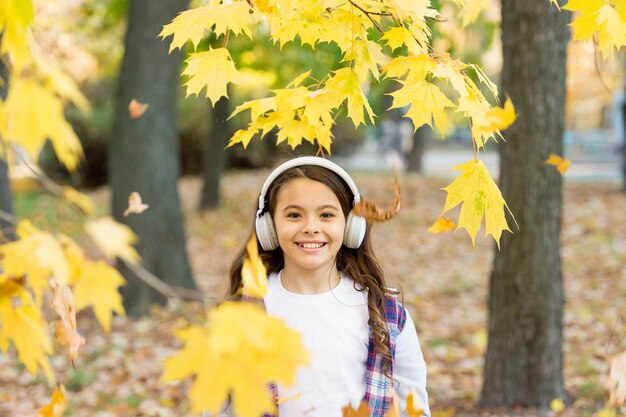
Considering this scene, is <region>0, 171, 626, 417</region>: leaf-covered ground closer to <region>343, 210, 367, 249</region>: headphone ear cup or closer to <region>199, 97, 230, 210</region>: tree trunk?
<region>343, 210, 367, 249</region>: headphone ear cup

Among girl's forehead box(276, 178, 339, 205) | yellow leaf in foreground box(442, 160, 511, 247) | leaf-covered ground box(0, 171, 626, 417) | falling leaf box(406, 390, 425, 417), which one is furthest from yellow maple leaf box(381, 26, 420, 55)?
falling leaf box(406, 390, 425, 417)

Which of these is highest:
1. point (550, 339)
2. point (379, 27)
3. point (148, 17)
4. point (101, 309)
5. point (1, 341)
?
point (148, 17)

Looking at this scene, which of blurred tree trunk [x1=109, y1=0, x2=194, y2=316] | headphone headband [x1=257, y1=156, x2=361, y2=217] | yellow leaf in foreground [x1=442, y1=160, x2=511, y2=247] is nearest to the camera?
yellow leaf in foreground [x1=442, y1=160, x2=511, y2=247]

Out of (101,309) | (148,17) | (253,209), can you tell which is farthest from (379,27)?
(148,17)

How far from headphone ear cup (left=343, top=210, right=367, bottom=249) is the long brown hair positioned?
0.03 m

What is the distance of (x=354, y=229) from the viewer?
251 cm

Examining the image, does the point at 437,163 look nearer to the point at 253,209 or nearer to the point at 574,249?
the point at 574,249

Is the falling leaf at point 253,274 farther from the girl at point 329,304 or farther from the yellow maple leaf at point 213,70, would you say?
the yellow maple leaf at point 213,70

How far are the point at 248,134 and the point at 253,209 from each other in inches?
12.7

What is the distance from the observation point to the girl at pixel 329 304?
7.77 feet

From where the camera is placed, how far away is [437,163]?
2250cm

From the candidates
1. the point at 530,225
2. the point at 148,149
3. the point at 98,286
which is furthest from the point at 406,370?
the point at 148,149

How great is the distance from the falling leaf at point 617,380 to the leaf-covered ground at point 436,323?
0.19 meters

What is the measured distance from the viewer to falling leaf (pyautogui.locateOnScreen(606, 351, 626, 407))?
2.59m
